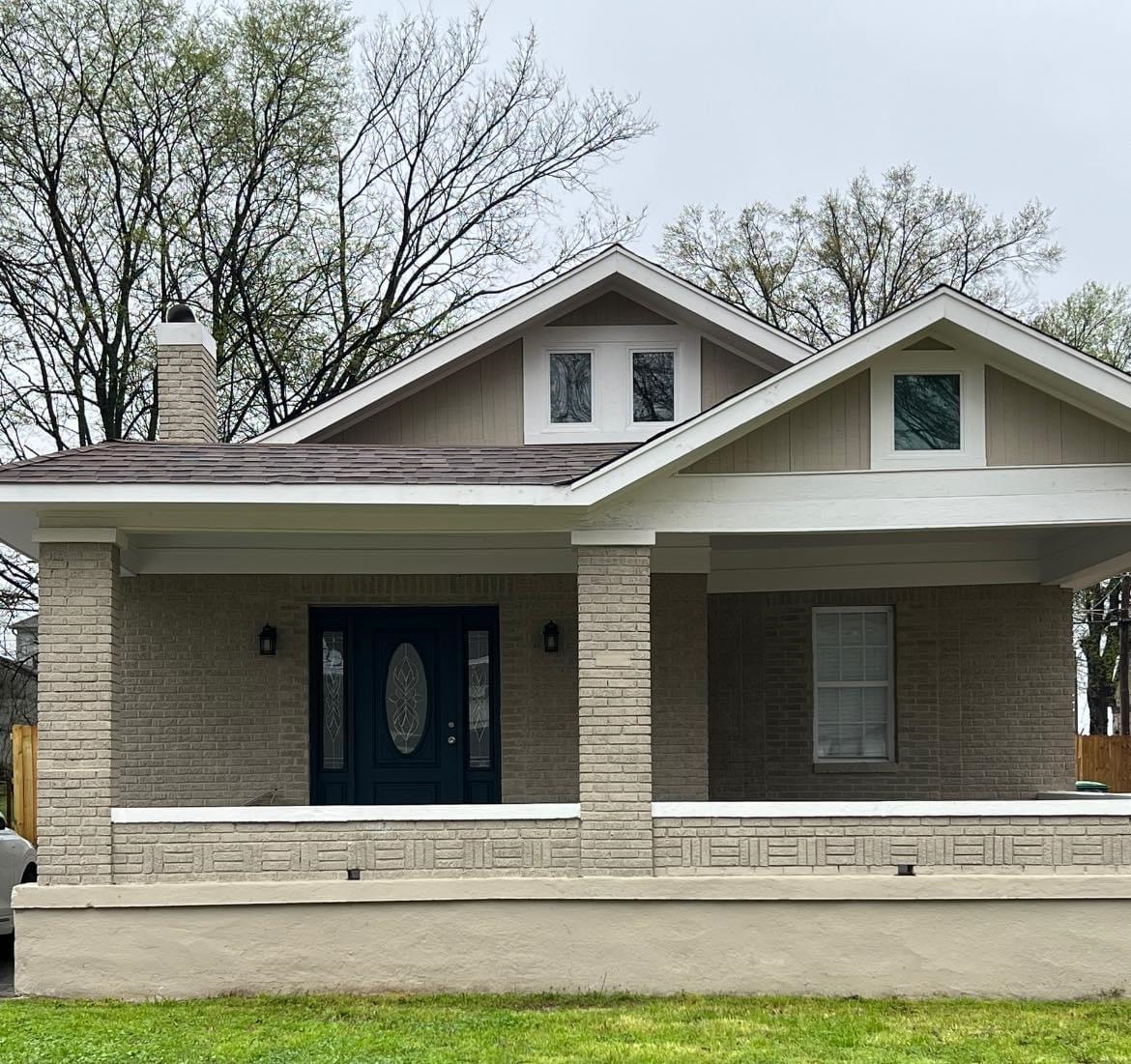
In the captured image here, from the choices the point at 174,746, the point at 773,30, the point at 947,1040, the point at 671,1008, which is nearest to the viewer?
the point at 947,1040

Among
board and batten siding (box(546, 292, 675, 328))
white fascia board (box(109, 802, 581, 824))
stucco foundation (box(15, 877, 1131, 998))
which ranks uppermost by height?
board and batten siding (box(546, 292, 675, 328))

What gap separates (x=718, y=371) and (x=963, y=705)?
3.63 m

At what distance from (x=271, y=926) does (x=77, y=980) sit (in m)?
1.31

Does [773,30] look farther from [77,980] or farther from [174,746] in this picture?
[77,980]

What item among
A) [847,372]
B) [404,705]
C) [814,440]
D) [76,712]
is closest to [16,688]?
[404,705]


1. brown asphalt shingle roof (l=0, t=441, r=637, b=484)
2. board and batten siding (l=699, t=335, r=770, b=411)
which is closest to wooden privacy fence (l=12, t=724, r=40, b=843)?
brown asphalt shingle roof (l=0, t=441, r=637, b=484)

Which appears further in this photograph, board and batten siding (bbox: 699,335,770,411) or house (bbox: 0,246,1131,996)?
board and batten siding (bbox: 699,335,770,411)

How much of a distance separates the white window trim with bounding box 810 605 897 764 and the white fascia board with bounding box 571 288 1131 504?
3916 mm

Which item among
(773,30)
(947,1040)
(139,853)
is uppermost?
(773,30)

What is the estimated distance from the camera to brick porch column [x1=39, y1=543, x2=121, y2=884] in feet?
33.4

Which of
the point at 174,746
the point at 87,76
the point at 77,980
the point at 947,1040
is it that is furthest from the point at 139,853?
the point at 87,76

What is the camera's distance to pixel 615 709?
10.3 m

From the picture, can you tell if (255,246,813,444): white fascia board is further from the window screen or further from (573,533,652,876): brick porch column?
(573,533,652,876): brick porch column

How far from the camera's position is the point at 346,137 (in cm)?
2752
